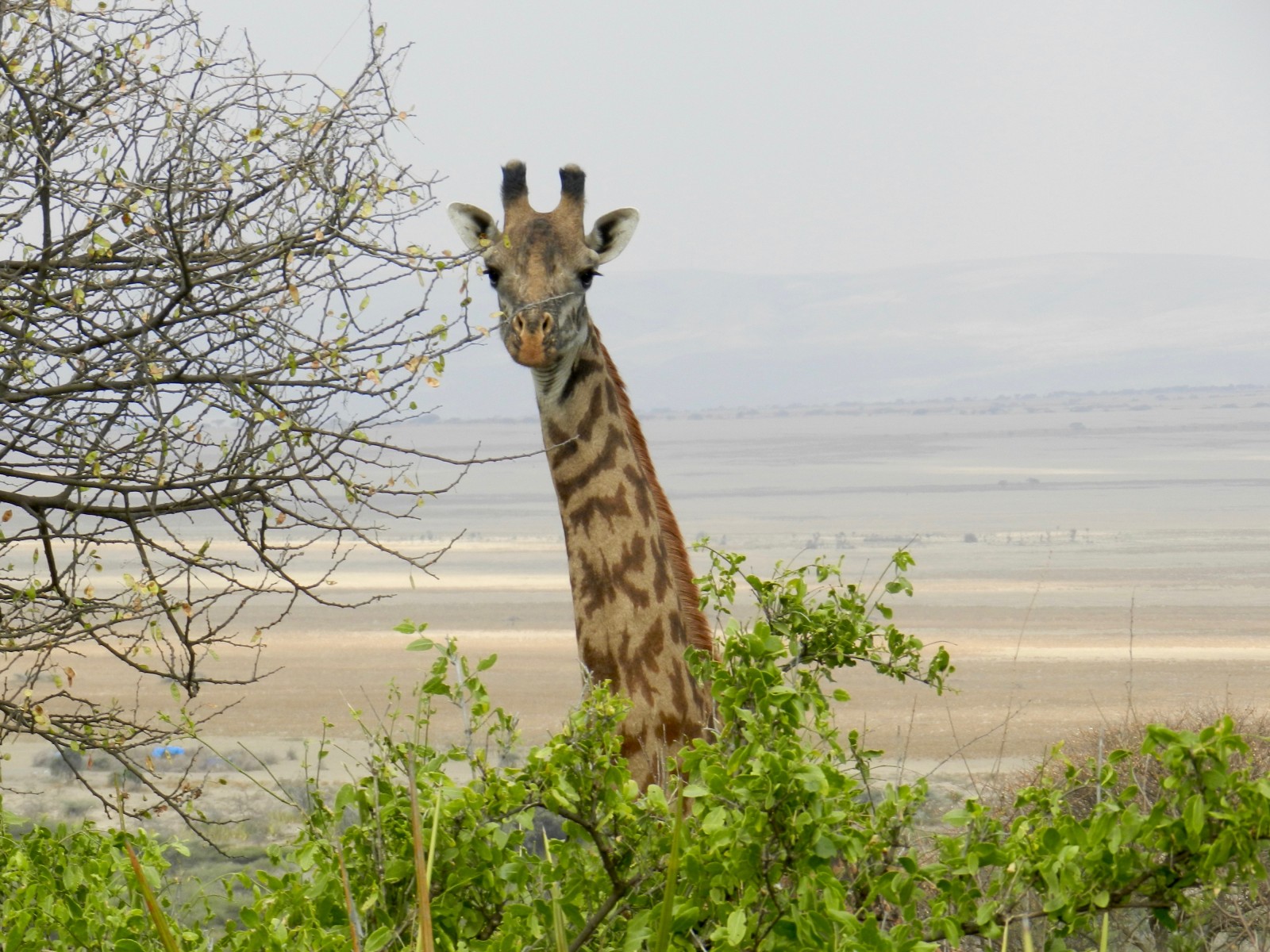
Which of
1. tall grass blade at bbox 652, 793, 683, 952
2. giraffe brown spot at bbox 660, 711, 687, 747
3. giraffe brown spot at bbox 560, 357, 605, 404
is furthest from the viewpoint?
→ giraffe brown spot at bbox 560, 357, 605, 404

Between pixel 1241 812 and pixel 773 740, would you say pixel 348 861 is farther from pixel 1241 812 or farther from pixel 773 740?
pixel 1241 812

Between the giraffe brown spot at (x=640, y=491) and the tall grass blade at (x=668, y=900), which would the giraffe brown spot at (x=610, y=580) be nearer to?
the giraffe brown spot at (x=640, y=491)

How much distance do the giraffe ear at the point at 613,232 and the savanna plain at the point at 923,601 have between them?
87.8 inches

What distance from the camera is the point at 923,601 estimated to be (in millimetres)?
35156

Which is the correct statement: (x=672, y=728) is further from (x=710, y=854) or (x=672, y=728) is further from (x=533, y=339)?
(x=710, y=854)

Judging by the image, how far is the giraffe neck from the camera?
5215 millimetres

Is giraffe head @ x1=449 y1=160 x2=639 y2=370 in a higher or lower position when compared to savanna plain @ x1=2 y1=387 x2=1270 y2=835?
higher

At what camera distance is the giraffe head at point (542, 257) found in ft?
18.5

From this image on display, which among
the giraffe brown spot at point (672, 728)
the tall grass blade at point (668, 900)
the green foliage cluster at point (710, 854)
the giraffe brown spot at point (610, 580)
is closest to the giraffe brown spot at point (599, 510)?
the giraffe brown spot at point (610, 580)

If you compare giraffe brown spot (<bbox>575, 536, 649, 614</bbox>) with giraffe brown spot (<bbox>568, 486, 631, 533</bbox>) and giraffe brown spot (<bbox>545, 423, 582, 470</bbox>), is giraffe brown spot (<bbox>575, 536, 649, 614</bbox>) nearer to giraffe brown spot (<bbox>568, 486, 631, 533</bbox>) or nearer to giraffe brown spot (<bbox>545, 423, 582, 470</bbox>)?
giraffe brown spot (<bbox>568, 486, 631, 533</bbox>)

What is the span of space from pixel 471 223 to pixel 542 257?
674mm

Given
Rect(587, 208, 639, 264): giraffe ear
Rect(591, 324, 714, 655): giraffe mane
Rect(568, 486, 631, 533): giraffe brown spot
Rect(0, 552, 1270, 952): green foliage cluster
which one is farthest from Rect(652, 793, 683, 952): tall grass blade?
Rect(587, 208, 639, 264): giraffe ear

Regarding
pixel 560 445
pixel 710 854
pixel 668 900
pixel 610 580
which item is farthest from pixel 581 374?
pixel 668 900

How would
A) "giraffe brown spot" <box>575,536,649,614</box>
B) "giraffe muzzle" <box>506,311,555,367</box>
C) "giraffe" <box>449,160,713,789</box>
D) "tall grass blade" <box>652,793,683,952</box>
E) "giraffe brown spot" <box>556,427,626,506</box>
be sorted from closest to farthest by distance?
"tall grass blade" <box>652,793,683,952</box>
"giraffe" <box>449,160,713,789</box>
"giraffe brown spot" <box>575,536,649,614</box>
"giraffe muzzle" <box>506,311,555,367</box>
"giraffe brown spot" <box>556,427,626,506</box>
